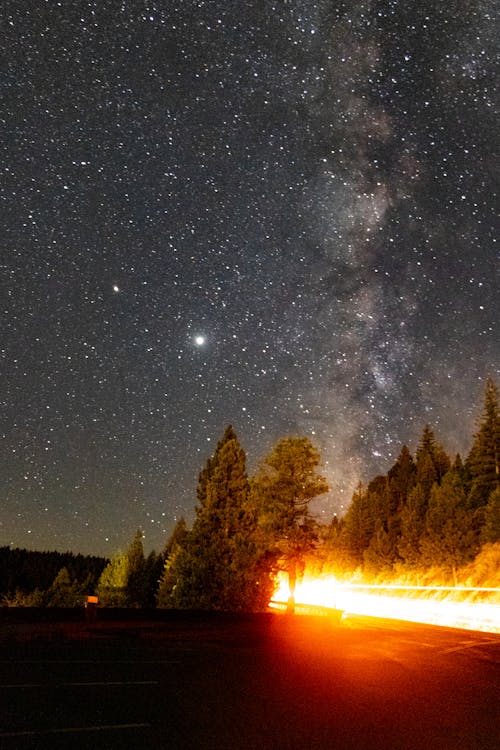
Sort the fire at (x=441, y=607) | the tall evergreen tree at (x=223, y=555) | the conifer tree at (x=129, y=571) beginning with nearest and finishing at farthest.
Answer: the fire at (x=441, y=607)
the tall evergreen tree at (x=223, y=555)
the conifer tree at (x=129, y=571)

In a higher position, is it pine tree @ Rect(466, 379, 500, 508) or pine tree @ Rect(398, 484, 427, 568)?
pine tree @ Rect(466, 379, 500, 508)

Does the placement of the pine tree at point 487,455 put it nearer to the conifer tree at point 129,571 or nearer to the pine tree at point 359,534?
the pine tree at point 359,534

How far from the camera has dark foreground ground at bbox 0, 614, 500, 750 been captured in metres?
6.62

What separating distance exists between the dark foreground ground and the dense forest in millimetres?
12565

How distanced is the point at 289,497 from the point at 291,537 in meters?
2.94

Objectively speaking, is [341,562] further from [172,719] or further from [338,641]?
[172,719]

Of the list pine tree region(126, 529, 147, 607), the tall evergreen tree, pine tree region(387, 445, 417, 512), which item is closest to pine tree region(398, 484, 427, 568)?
pine tree region(387, 445, 417, 512)

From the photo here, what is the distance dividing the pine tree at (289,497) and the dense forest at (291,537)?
77 mm

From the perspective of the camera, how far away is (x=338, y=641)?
54.8ft

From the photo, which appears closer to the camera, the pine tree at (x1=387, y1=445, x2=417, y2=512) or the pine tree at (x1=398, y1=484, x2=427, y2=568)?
the pine tree at (x1=398, y1=484, x2=427, y2=568)

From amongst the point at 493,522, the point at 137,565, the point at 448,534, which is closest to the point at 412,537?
the point at 448,534

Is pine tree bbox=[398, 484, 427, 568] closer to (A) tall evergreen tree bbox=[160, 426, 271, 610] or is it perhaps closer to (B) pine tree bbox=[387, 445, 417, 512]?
(B) pine tree bbox=[387, 445, 417, 512]

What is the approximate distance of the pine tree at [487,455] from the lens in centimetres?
6000

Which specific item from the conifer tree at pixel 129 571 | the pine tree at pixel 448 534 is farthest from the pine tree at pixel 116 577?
the pine tree at pixel 448 534
